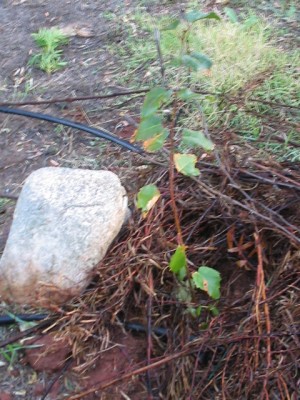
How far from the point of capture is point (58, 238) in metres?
2.44

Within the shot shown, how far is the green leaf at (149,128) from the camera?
2.08 meters

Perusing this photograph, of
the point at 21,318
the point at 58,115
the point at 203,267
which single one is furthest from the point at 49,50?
the point at 203,267

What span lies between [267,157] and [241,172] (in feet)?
0.86

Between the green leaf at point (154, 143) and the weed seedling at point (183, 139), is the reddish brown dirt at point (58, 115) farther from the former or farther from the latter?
the green leaf at point (154, 143)

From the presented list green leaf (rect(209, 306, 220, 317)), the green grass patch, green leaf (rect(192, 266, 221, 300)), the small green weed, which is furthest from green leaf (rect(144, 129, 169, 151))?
the small green weed

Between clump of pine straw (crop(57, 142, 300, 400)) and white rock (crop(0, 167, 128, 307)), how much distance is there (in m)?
0.07

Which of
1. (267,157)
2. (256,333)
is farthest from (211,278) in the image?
(267,157)

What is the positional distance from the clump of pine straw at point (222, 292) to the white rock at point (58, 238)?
0.07 metres

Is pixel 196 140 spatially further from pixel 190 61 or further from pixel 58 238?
pixel 58 238

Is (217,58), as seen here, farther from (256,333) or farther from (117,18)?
(256,333)

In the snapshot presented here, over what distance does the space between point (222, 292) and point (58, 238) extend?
566mm

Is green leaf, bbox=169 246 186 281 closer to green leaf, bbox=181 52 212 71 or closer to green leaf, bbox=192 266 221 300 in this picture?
green leaf, bbox=192 266 221 300

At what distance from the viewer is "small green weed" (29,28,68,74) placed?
11.8ft

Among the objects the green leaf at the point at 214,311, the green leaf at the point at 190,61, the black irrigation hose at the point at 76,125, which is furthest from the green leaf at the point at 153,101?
the black irrigation hose at the point at 76,125
